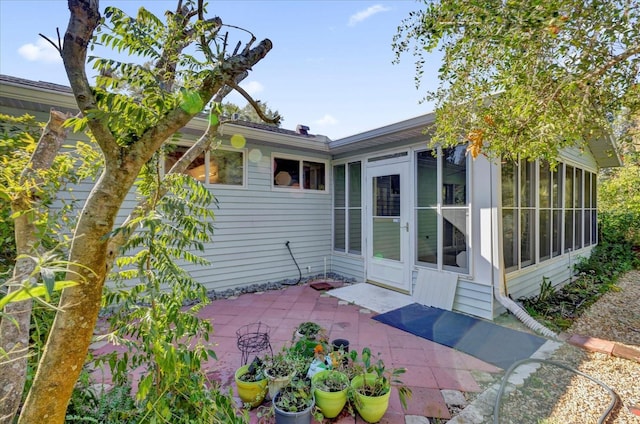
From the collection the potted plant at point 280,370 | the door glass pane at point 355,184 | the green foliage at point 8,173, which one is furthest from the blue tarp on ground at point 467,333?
the green foliage at point 8,173

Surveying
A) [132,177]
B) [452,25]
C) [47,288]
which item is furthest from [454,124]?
[47,288]

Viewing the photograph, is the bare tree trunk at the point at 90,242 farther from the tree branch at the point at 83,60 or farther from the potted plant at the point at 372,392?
the potted plant at the point at 372,392

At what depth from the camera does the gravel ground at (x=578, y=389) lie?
7.00ft

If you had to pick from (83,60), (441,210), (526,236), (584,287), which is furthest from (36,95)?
(584,287)

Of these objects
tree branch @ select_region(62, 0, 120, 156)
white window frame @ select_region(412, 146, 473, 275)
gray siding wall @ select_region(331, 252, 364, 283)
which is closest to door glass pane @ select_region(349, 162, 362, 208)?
gray siding wall @ select_region(331, 252, 364, 283)

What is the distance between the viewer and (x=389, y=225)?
205 inches

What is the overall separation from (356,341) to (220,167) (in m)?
3.55

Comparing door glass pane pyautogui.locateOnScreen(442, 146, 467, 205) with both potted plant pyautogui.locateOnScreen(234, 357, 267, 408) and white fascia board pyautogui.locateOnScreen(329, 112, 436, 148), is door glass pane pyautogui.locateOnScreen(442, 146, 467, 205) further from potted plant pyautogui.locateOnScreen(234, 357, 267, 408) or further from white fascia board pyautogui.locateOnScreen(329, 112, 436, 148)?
potted plant pyautogui.locateOnScreen(234, 357, 267, 408)

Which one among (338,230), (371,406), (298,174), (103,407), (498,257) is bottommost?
(371,406)

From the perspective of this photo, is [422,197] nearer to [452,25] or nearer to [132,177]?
[452,25]

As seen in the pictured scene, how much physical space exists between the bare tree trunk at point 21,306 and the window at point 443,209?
4273 millimetres

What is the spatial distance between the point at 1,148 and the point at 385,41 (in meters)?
3.08

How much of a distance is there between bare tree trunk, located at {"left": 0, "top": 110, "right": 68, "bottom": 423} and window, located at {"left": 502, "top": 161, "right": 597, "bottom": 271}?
14.4 ft

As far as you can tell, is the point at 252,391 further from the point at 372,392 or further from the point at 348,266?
the point at 348,266
